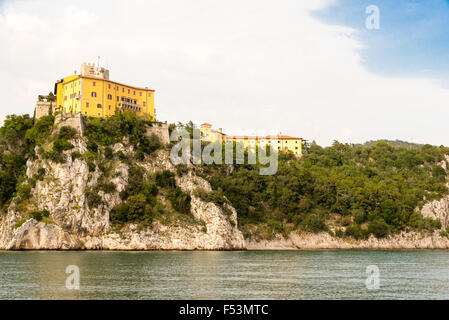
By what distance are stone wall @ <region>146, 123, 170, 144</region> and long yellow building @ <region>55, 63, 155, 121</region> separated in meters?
1.94

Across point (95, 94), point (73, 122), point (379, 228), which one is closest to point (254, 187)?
point (379, 228)

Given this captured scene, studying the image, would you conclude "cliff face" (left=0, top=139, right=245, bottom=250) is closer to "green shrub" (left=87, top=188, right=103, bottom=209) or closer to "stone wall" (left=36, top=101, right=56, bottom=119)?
"green shrub" (left=87, top=188, right=103, bottom=209)

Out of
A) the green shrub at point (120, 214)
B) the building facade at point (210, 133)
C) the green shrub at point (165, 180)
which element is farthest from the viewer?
the building facade at point (210, 133)

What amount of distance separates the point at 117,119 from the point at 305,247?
3181cm

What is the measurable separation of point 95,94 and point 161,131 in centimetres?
1058

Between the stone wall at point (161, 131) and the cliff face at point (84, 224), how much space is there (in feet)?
27.8

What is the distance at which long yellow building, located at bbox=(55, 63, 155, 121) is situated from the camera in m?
70.9

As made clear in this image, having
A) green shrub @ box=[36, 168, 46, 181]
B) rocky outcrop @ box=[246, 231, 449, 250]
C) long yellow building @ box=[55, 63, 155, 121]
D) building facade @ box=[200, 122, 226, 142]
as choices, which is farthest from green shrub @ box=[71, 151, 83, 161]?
building facade @ box=[200, 122, 226, 142]

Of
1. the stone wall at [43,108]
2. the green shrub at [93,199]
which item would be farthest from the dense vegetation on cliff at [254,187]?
the stone wall at [43,108]

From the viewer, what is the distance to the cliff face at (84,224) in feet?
201

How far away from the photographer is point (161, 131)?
76.3 metres

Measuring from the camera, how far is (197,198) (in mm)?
68875

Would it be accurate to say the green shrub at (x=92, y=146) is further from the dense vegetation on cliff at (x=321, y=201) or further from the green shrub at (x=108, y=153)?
the dense vegetation on cliff at (x=321, y=201)
